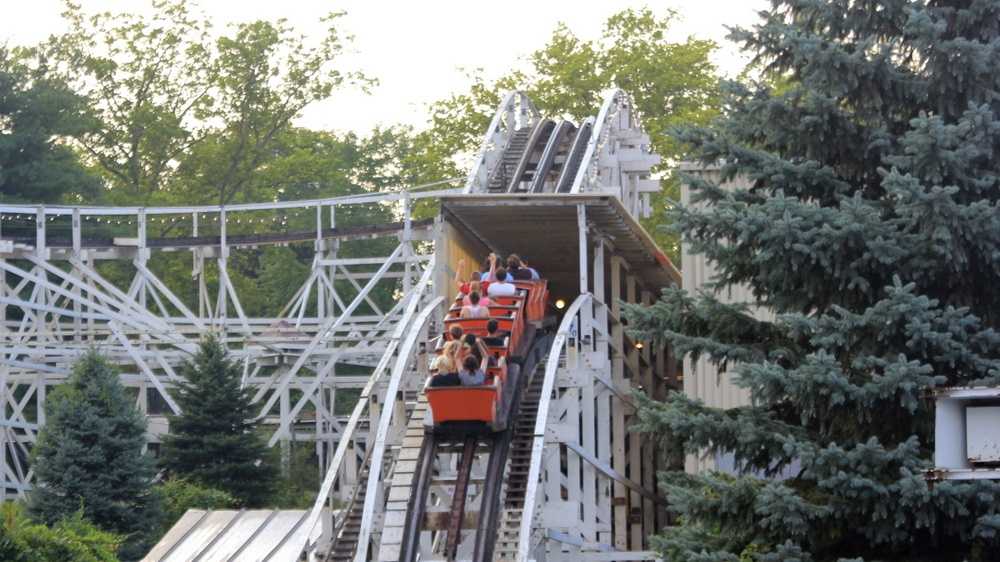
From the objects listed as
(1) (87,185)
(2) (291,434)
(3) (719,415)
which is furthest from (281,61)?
(3) (719,415)

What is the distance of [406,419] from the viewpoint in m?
24.0

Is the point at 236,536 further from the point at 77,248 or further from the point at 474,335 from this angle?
the point at 77,248

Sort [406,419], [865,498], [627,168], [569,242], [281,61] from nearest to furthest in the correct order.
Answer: [865,498] < [406,419] < [569,242] < [627,168] < [281,61]

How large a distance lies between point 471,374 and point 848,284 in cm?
747

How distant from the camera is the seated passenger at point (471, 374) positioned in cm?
2219

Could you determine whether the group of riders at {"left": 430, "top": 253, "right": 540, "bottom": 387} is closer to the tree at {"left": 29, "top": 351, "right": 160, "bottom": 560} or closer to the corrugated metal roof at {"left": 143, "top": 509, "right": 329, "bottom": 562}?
the corrugated metal roof at {"left": 143, "top": 509, "right": 329, "bottom": 562}

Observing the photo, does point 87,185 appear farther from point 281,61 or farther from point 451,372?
point 451,372

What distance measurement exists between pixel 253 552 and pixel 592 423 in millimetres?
5288

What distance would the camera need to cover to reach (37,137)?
186 ft

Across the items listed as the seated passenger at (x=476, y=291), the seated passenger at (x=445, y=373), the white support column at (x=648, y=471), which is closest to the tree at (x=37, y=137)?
the white support column at (x=648, y=471)

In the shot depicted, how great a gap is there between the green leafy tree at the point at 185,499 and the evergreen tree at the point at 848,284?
53.7 feet

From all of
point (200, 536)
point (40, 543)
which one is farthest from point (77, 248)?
point (40, 543)

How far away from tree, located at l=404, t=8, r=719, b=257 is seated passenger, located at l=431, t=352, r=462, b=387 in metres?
30.8

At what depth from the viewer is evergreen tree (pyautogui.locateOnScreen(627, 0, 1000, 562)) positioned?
14.7m
